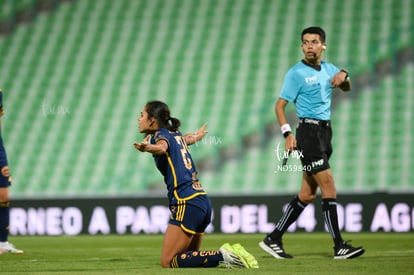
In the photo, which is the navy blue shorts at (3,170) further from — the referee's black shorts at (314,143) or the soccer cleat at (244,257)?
the soccer cleat at (244,257)

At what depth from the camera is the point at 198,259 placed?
7.11 meters

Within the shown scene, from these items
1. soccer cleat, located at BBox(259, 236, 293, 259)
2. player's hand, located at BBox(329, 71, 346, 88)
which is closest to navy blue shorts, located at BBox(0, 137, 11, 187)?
soccer cleat, located at BBox(259, 236, 293, 259)

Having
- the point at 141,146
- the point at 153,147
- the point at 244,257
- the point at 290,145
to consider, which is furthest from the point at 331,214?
the point at 141,146

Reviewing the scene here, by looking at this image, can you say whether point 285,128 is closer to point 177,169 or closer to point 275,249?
point 275,249

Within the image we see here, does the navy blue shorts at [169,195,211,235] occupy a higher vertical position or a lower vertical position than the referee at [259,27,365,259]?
lower

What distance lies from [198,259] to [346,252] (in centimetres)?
150

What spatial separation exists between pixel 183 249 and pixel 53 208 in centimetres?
645

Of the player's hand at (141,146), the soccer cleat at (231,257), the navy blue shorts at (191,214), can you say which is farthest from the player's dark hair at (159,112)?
the soccer cleat at (231,257)

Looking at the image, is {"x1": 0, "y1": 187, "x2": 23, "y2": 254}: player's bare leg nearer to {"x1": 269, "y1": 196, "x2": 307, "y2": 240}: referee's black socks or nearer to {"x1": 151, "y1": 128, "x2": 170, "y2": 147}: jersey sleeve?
{"x1": 151, "y1": 128, "x2": 170, "y2": 147}: jersey sleeve

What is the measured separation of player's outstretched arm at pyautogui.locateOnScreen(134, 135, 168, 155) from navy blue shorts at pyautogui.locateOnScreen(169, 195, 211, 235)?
48cm

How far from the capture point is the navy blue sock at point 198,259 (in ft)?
23.2

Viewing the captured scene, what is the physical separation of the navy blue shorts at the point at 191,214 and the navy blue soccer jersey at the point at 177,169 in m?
0.05

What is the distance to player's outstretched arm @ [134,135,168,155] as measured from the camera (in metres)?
6.88

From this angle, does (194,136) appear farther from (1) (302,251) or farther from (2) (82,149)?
(2) (82,149)
